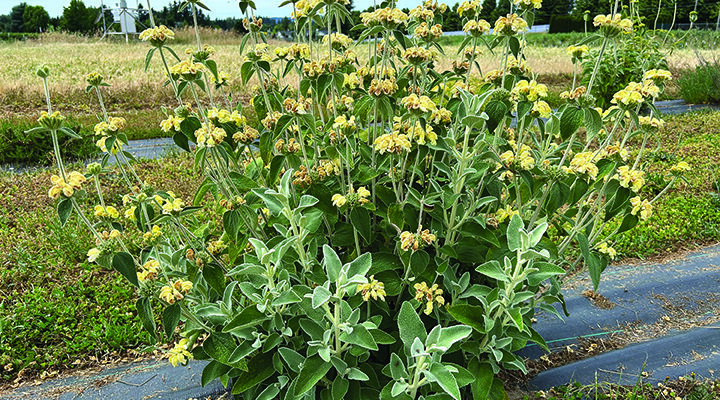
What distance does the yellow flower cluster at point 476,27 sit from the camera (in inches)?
60.6

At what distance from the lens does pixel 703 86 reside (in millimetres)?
7609

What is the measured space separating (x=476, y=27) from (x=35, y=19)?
172 feet

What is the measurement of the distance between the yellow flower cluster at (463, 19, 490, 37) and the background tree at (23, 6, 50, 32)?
51.2 m

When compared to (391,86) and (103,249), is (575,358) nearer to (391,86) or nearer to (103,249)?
(391,86)

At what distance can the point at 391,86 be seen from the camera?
1.40 m

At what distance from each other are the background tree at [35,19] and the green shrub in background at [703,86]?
4886 cm

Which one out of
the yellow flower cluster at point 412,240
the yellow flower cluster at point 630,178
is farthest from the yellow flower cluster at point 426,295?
the yellow flower cluster at point 630,178

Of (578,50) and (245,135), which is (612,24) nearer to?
(578,50)

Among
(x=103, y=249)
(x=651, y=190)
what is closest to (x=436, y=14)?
(x=103, y=249)

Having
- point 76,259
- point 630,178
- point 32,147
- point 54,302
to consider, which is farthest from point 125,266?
point 32,147

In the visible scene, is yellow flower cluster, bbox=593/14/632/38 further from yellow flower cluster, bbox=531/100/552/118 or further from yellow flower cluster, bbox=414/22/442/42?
yellow flower cluster, bbox=414/22/442/42

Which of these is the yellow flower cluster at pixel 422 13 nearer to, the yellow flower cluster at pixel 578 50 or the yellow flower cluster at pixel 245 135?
the yellow flower cluster at pixel 578 50

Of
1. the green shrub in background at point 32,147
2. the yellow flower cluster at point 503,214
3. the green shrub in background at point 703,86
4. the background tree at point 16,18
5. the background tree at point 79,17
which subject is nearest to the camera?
the yellow flower cluster at point 503,214

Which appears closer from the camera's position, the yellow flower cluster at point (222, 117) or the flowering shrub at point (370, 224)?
the flowering shrub at point (370, 224)
